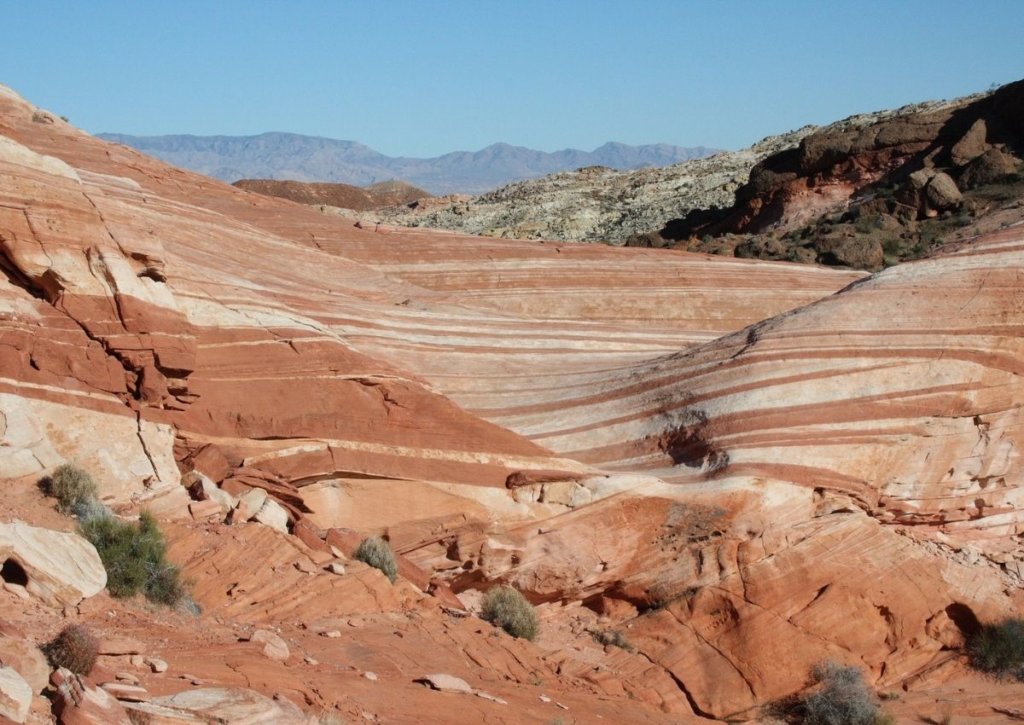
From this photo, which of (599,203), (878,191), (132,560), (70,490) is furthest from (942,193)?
(132,560)

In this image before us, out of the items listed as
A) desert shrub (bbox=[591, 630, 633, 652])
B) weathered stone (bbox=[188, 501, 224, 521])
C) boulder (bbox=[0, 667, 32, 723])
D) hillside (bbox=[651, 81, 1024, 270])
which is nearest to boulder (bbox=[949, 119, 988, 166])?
hillside (bbox=[651, 81, 1024, 270])

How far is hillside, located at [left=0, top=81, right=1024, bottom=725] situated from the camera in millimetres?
12039

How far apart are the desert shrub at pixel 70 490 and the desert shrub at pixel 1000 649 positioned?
1057 centimetres

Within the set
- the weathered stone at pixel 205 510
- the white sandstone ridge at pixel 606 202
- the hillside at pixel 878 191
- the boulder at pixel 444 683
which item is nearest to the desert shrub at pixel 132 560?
the weathered stone at pixel 205 510

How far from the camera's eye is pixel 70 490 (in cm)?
1141

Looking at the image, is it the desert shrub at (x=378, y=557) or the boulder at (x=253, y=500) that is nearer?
the boulder at (x=253, y=500)

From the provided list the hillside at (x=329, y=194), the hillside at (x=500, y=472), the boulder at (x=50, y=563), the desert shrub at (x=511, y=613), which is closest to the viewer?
the boulder at (x=50, y=563)

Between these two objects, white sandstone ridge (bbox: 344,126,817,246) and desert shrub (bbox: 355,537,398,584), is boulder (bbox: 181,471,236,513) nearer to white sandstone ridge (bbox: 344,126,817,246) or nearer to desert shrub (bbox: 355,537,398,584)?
desert shrub (bbox: 355,537,398,584)

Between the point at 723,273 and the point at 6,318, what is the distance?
49.8 feet

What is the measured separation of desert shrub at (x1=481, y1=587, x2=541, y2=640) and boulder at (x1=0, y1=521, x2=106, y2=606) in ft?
17.0

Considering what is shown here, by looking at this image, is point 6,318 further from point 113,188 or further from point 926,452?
point 926,452

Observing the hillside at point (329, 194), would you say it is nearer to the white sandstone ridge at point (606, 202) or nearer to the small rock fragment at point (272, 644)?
the white sandstone ridge at point (606, 202)

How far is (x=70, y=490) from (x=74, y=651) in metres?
3.38

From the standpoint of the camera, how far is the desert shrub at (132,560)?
10750mm
